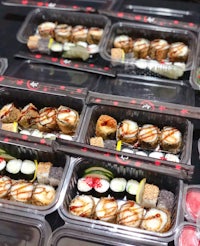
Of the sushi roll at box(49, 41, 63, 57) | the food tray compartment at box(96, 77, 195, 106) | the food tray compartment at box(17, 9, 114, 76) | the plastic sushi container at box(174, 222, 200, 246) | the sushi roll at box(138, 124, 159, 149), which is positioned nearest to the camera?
the plastic sushi container at box(174, 222, 200, 246)

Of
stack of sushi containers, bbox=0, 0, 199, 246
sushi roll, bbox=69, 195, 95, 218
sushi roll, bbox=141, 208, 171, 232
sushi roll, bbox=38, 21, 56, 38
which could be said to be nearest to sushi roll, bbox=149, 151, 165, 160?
stack of sushi containers, bbox=0, 0, 199, 246

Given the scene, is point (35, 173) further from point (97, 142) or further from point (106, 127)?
point (106, 127)

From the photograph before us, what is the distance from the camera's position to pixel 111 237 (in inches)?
81.8

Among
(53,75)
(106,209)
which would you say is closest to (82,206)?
(106,209)

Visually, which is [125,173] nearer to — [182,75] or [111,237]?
[111,237]

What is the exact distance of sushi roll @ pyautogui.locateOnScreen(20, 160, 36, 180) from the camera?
246cm

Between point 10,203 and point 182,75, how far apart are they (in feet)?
4.96

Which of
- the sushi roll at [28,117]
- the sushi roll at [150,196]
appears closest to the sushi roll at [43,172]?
the sushi roll at [28,117]

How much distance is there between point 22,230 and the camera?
2.15 m

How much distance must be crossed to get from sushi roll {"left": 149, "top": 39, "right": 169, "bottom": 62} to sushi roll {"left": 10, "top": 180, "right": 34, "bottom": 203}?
1.39 meters

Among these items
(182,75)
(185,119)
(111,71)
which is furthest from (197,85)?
(111,71)

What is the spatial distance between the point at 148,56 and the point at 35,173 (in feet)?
4.28

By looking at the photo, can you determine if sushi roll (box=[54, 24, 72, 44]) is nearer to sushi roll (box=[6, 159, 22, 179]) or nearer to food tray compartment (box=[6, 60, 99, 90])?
food tray compartment (box=[6, 60, 99, 90])

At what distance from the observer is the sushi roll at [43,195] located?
88.7 inches
